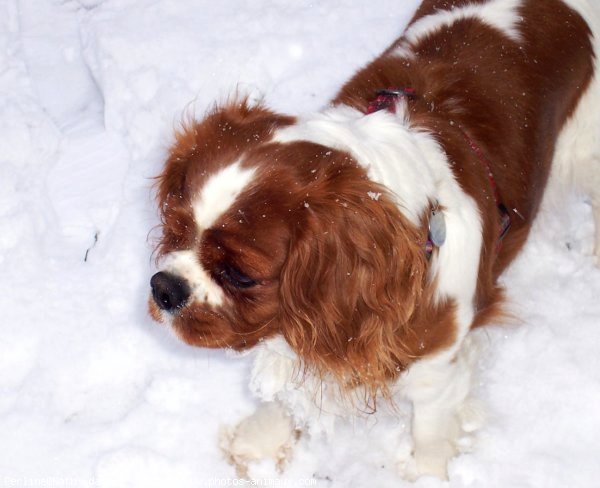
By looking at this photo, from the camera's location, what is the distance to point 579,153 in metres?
3.12

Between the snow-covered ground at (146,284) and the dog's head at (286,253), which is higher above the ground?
the dog's head at (286,253)

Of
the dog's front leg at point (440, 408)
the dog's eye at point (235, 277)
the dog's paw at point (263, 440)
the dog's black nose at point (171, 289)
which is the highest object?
the dog's eye at point (235, 277)

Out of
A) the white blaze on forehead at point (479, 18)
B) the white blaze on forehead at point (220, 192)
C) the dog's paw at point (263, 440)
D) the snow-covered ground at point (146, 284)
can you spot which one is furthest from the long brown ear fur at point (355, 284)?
the white blaze on forehead at point (479, 18)

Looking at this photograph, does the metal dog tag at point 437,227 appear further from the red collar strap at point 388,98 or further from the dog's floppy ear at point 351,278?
the red collar strap at point 388,98

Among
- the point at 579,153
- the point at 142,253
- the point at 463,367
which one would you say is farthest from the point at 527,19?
the point at 142,253

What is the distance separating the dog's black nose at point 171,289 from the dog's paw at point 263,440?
897mm

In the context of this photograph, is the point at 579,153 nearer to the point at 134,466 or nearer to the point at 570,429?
the point at 570,429

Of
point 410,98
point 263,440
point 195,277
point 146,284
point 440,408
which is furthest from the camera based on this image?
point 146,284

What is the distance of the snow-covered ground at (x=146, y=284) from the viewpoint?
116 inches

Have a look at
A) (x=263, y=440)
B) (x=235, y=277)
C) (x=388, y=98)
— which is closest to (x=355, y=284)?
(x=235, y=277)

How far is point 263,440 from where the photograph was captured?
2.93m

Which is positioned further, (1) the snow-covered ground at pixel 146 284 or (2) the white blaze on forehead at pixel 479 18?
(1) the snow-covered ground at pixel 146 284

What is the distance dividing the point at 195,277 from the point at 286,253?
25cm

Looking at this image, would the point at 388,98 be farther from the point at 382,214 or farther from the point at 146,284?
the point at 146,284
